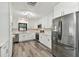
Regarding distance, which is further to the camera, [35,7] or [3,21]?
[35,7]

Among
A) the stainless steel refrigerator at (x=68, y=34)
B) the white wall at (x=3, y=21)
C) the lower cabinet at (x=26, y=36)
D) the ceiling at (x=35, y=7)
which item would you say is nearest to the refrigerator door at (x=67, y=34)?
the stainless steel refrigerator at (x=68, y=34)

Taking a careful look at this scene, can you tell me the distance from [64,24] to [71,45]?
700 mm

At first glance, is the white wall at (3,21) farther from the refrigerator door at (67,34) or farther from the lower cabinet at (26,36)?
the lower cabinet at (26,36)

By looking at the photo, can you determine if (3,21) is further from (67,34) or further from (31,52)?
(31,52)

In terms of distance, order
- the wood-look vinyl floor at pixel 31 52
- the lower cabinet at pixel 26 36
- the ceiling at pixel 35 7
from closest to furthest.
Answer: the ceiling at pixel 35 7, the wood-look vinyl floor at pixel 31 52, the lower cabinet at pixel 26 36

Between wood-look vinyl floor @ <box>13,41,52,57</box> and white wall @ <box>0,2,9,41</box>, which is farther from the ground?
white wall @ <box>0,2,9,41</box>

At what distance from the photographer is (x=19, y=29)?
372 inches

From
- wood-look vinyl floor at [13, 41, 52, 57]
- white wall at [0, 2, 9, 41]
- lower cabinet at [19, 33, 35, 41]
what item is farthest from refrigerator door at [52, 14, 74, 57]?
lower cabinet at [19, 33, 35, 41]

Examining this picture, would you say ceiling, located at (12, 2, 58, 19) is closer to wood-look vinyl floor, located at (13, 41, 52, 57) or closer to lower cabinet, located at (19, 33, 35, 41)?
wood-look vinyl floor, located at (13, 41, 52, 57)

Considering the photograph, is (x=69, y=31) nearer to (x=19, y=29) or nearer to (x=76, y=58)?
(x=76, y=58)

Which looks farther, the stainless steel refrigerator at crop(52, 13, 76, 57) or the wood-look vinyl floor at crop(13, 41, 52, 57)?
the wood-look vinyl floor at crop(13, 41, 52, 57)

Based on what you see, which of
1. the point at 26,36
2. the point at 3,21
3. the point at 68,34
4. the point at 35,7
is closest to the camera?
the point at 3,21

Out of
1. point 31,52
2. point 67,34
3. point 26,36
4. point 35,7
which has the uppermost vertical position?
point 35,7

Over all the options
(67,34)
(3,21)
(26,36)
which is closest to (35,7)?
(67,34)
